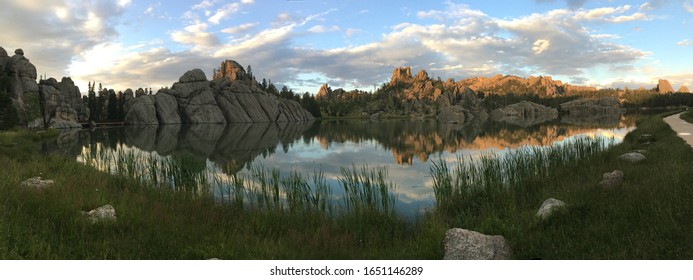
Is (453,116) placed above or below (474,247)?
above

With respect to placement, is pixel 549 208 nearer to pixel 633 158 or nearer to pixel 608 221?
pixel 608 221

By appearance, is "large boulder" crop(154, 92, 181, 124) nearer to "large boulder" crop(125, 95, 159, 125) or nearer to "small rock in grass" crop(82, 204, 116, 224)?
"large boulder" crop(125, 95, 159, 125)

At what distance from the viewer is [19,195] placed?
11.3 m

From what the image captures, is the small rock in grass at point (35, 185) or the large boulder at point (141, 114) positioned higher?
the large boulder at point (141, 114)

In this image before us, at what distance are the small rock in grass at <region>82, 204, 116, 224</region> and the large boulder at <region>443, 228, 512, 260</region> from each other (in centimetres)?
806

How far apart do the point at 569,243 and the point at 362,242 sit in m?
5.07

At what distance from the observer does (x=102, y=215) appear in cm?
1006

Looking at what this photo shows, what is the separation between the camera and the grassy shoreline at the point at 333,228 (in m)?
8.09

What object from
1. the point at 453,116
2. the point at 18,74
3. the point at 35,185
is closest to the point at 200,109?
the point at 18,74

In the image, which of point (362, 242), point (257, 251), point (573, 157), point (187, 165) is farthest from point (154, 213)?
point (573, 157)

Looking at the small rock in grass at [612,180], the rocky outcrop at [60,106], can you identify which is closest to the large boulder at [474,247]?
the small rock in grass at [612,180]

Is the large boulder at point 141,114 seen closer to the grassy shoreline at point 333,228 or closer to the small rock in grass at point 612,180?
the grassy shoreline at point 333,228

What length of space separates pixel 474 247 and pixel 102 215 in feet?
29.2

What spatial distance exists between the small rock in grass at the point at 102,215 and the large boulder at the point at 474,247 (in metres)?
8.06
